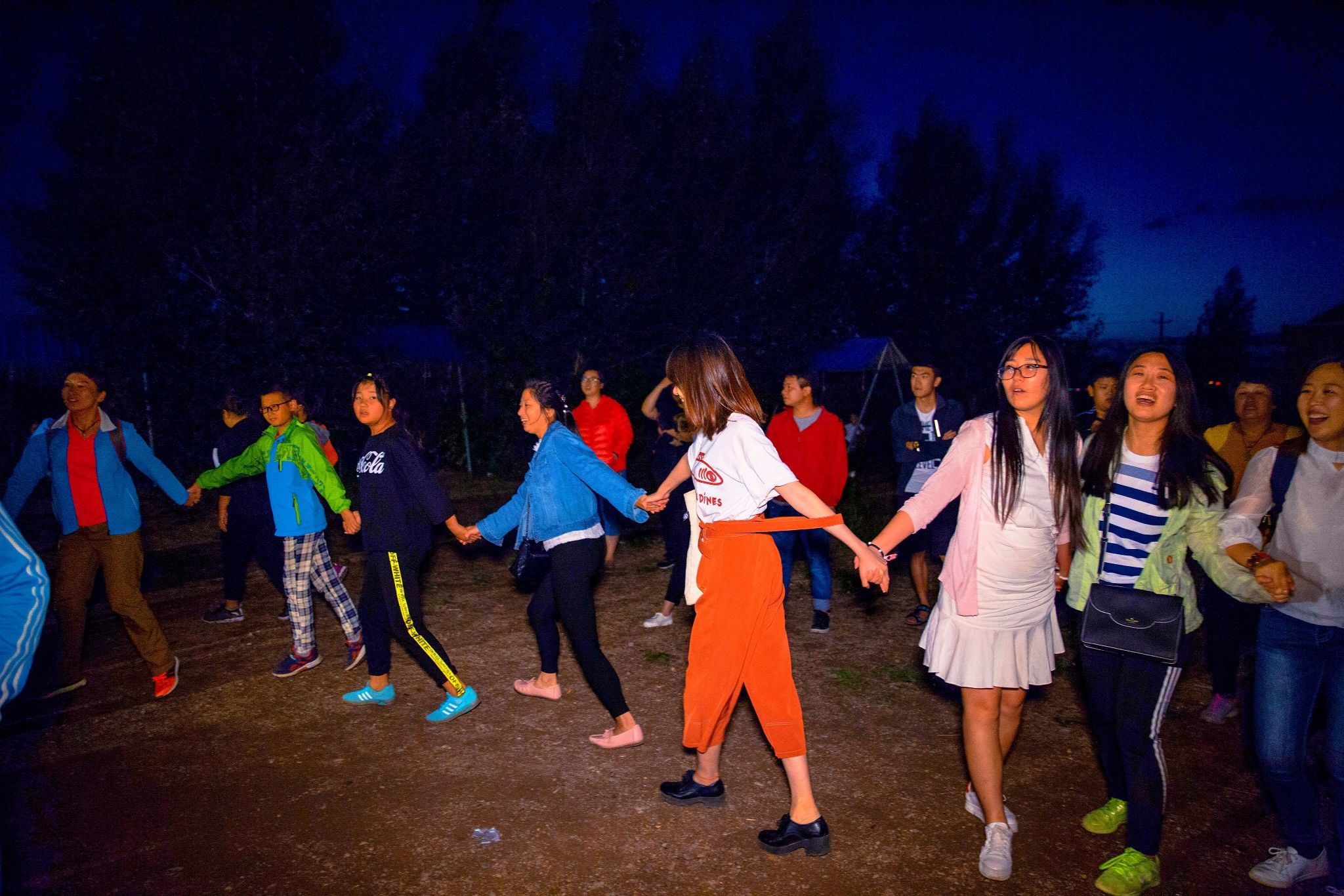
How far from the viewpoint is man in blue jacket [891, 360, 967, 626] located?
634 cm

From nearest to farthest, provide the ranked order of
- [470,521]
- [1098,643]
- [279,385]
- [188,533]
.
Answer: [1098,643] < [279,385] < [188,533] < [470,521]

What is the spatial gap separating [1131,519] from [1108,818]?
4.98 feet

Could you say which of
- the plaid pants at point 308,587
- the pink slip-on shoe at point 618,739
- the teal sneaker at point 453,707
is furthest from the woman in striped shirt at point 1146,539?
the plaid pants at point 308,587

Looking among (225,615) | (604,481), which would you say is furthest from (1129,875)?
(225,615)

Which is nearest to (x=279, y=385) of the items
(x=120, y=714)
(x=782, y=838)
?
(x=120, y=714)

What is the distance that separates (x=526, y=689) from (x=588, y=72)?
66.4 feet

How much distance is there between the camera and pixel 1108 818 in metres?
3.64

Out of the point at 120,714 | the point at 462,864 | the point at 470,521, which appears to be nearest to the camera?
the point at 462,864

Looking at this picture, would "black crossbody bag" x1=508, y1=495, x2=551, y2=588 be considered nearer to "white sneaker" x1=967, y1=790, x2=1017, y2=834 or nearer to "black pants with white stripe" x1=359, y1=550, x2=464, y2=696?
"black pants with white stripe" x1=359, y1=550, x2=464, y2=696

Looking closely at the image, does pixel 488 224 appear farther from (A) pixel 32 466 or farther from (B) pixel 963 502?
(B) pixel 963 502

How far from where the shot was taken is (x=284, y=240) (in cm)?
1308

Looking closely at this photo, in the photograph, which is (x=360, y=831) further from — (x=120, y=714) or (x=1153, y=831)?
(x=1153, y=831)

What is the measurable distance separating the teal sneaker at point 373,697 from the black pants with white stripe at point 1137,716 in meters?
4.00

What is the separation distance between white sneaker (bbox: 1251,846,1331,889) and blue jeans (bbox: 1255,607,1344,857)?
0.04m
